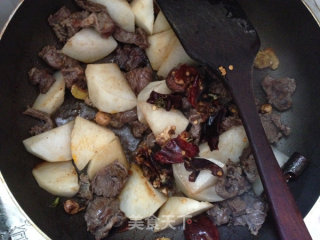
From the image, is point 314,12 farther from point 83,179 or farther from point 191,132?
point 83,179

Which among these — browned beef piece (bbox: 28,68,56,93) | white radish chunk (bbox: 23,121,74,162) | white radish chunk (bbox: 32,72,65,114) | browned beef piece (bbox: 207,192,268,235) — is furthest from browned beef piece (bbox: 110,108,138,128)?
browned beef piece (bbox: 207,192,268,235)

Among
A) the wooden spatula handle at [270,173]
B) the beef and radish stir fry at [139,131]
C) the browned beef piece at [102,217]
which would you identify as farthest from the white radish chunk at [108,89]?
the wooden spatula handle at [270,173]

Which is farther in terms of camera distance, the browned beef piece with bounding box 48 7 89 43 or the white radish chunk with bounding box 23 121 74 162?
the browned beef piece with bounding box 48 7 89 43

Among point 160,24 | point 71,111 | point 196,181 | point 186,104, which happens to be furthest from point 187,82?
point 71,111

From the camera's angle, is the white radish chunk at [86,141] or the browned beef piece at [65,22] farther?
the browned beef piece at [65,22]

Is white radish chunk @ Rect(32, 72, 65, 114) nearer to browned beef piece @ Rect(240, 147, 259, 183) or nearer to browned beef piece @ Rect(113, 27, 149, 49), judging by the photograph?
browned beef piece @ Rect(113, 27, 149, 49)

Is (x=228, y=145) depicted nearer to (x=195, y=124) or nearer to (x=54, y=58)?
(x=195, y=124)

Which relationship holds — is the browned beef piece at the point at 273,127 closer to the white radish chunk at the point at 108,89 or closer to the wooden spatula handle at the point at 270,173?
the wooden spatula handle at the point at 270,173
